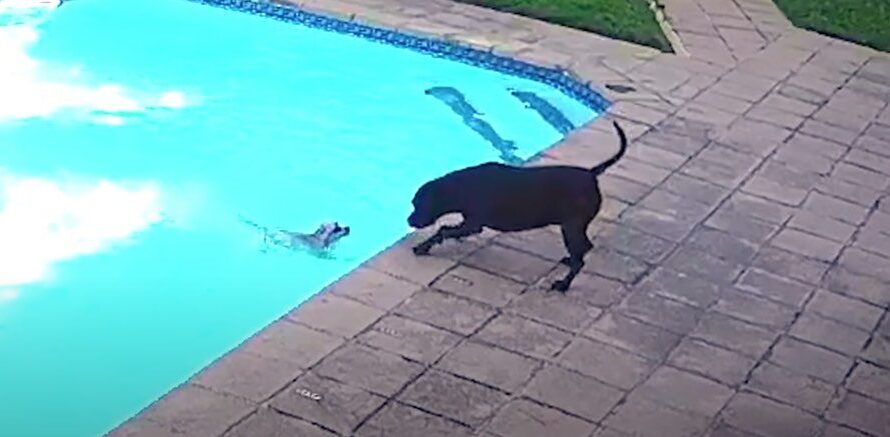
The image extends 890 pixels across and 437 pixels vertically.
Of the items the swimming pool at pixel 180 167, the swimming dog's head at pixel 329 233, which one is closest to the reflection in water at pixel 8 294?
the swimming pool at pixel 180 167

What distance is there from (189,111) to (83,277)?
1.39 m

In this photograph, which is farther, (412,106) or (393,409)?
(412,106)

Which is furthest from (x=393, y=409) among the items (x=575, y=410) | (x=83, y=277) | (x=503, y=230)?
(x=83, y=277)

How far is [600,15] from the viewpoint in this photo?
20.7 ft

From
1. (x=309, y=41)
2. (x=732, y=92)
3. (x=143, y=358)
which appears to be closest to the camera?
(x=143, y=358)

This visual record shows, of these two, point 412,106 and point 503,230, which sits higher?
point 503,230

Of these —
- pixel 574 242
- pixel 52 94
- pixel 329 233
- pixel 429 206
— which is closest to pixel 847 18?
pixel 329 233

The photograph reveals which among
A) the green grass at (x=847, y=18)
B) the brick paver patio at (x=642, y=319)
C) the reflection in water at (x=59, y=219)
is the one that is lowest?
the reflection in water at (x=59, y=219)

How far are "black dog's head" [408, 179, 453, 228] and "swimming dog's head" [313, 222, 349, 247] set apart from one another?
0.78 meters

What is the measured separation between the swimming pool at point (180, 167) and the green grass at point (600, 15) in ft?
2.00

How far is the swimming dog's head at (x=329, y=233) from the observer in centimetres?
455

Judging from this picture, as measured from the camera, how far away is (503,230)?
3.80 m

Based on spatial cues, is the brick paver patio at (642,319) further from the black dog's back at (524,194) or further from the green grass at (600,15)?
the green grass at (600,15)

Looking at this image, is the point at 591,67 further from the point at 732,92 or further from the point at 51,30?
the point at 51,30
